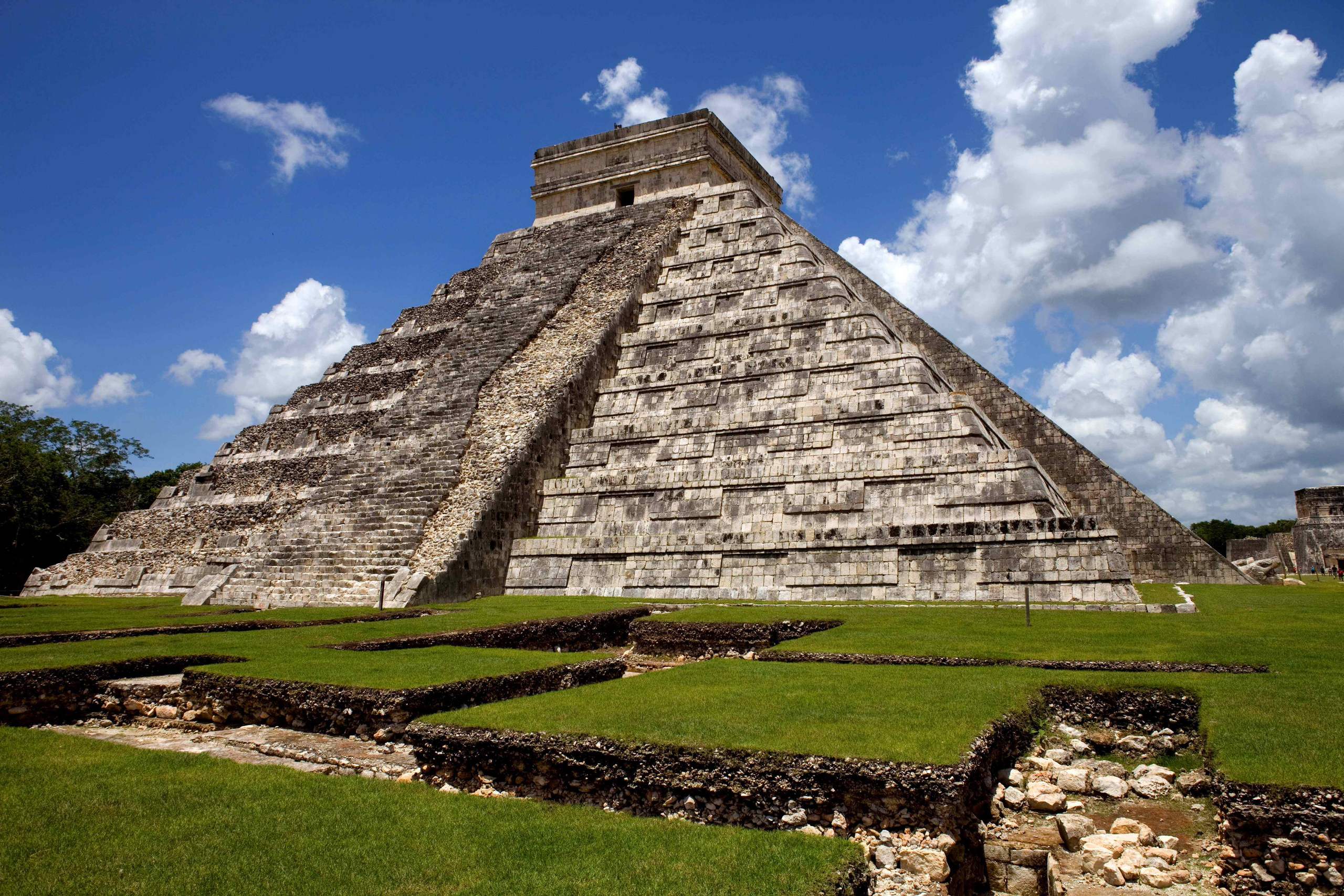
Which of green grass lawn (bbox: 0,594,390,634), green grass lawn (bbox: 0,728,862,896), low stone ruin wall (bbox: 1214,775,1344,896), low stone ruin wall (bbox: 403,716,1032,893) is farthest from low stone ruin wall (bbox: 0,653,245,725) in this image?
low stone ruin wall (bbox: 1214,775,1344,896)

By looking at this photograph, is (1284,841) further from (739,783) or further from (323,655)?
(323,655)

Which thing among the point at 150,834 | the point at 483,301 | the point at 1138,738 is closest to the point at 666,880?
the point at 150,834

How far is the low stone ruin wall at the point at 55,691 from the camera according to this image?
23.0 feet

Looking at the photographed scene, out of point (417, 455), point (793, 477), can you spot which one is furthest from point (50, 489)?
point (793, 477)

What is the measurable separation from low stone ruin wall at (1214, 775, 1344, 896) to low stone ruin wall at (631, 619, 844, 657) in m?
6.50

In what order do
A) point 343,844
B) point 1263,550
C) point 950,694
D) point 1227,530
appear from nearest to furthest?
point 343,844 → point 950,694 → point 1263,550 → point 1227,530

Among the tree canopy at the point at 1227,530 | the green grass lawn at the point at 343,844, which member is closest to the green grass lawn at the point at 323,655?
the green grass lawn at the point at 343,844

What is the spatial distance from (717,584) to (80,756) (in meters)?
11.5

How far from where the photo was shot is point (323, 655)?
8578 millimetres

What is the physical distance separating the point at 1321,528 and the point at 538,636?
98.0ft

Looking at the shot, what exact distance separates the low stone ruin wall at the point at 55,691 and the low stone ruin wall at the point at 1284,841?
845 cm

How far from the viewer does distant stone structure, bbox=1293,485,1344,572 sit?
29.0 meters

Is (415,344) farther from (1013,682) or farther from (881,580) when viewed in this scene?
(1013,682)

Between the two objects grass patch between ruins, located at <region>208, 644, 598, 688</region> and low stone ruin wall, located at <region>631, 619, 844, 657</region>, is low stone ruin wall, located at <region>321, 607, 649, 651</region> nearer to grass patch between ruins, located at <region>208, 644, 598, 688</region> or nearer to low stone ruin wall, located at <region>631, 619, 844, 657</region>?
grass patch between ruins, located at <region>208, 644, 598, 688</region>
